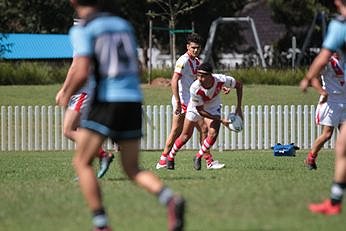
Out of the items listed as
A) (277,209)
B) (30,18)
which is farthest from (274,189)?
(30,18)

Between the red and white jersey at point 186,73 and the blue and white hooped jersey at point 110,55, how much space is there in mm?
8492

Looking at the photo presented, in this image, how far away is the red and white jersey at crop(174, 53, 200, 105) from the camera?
704 inches

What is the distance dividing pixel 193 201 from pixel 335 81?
6.10m

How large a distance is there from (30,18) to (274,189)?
2079 inches

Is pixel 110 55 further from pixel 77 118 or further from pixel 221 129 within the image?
pixel 221 129

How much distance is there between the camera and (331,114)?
16.7m

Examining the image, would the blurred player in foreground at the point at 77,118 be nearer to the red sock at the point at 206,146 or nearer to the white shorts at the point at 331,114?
the red sock at the point at 206,146

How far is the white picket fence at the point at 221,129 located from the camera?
2828 centimetres

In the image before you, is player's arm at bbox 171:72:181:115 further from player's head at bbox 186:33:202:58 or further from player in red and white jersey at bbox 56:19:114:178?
player in red and white jersey at bbox 56:19:114:178

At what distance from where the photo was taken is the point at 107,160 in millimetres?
14328

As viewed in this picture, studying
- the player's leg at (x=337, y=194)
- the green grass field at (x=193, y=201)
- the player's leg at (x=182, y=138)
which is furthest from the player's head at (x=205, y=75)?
the player's leg at (x=337, y=194)

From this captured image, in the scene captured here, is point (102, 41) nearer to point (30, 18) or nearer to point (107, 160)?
point (107, 160)

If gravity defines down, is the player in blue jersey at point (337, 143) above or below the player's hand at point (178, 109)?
above

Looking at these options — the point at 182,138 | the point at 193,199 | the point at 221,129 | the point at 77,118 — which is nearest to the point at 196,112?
the point at 182,138
